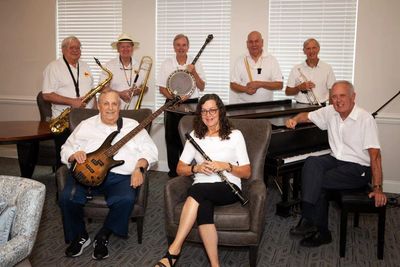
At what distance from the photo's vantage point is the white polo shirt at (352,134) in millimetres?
3467

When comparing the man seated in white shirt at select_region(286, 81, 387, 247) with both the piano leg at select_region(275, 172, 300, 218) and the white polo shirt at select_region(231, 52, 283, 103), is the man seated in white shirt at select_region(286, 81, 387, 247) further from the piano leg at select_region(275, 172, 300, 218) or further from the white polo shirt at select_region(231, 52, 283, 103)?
the white polo shirt at select_region(231, 52, 283, 103)

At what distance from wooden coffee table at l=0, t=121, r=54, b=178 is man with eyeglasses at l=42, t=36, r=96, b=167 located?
310 mm

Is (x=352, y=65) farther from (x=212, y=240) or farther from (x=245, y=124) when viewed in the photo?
(x=212, y=240)

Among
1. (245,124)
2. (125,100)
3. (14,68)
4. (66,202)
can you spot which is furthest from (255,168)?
(14,68)

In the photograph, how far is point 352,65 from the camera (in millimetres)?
5223

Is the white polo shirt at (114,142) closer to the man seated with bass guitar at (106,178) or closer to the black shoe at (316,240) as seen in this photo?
the man seated with bass guitar at (106,178)

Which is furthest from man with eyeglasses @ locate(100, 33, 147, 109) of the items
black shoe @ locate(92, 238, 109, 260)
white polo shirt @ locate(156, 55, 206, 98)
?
black shoe @ locate(92, 238, 109, 260)

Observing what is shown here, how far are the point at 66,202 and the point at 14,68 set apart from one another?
3893mm

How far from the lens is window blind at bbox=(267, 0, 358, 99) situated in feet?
17.0

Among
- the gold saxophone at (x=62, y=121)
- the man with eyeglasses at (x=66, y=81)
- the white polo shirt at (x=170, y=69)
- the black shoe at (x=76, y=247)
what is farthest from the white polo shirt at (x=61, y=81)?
the black shoe at (x=76, y=247)

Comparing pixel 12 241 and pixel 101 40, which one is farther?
pixel 101 40

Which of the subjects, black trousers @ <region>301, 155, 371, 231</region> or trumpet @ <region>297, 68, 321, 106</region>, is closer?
black trousers @ <region>301, 155, 371, 231</region>

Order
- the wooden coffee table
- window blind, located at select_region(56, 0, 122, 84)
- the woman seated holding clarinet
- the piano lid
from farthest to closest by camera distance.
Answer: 1. window blind, located at select_region(56, 0, 122, 84)
2. the wooden coffee table
3. the piano lid
4. the woman seated holding clarinet

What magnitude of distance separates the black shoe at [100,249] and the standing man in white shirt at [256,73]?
8.00 feet
